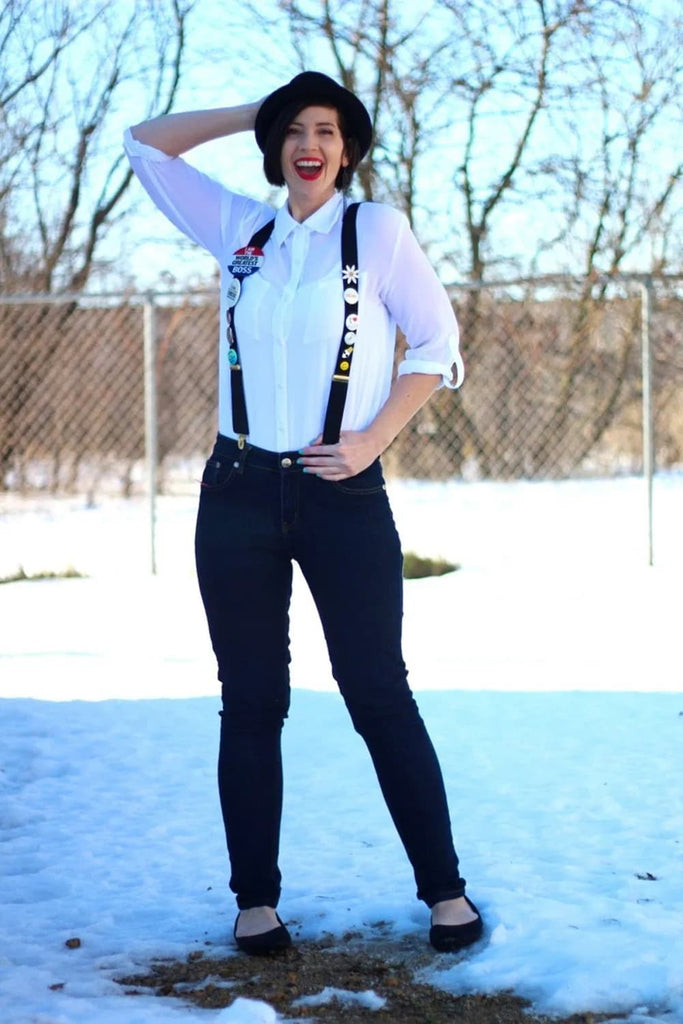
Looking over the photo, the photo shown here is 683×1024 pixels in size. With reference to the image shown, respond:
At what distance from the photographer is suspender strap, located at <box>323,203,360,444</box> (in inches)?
102

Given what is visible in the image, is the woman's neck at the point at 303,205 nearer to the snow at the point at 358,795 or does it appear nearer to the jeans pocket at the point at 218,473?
the jeans pocket at the point at 218,473

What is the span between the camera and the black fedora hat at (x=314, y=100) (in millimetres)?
2662

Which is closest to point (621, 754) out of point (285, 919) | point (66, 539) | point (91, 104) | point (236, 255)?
point (285, 919)

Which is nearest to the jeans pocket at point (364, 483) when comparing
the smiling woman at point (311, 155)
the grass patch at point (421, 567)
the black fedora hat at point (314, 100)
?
the smiling woman at point (311, 155)

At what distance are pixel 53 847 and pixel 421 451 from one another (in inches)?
267

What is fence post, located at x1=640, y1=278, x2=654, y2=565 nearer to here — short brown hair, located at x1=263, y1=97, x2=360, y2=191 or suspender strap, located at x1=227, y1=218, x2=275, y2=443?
short brown hair, located at x1=263, y1=97, x2=360, y2=191

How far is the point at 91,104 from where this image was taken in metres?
15.4

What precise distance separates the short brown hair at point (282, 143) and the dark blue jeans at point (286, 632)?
56 cm

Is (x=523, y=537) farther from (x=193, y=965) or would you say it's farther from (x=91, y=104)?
(x=193, y=965)

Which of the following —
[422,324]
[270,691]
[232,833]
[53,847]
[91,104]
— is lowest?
[53,847]

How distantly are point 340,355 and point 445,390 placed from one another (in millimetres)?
7374

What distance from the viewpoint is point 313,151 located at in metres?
2.68

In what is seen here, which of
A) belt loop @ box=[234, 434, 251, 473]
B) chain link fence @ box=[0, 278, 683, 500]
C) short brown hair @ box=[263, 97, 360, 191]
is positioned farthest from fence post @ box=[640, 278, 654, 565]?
belt loop @ box=[234, 434, 251, 473]

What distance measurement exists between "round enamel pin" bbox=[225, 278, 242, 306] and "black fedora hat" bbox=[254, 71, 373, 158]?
0.89ft
